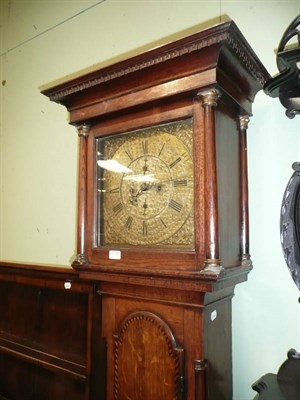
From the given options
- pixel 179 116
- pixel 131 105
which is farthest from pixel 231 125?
pixel 131 105

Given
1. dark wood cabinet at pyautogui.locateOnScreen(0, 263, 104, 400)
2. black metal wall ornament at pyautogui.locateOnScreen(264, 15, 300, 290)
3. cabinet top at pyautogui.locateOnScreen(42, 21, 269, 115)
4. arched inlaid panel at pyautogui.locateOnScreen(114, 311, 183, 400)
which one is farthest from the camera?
dark wood cabinet at pyautogui.locateOnScreen(0, 263, 104, 400)

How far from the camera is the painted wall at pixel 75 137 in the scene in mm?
1233

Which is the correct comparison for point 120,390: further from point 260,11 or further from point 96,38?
point 96,38

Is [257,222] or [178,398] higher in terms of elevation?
[257,222]

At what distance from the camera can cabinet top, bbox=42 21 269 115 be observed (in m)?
0.93

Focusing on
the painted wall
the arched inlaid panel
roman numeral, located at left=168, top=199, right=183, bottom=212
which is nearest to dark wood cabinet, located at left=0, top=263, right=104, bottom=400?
the painted wall

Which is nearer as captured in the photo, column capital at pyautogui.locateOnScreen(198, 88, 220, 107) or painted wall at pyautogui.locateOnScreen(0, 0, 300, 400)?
column capital at pyautogui.locateOnScreen(198, 88, 220, 107)

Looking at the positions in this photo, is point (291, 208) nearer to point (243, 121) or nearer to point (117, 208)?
point (243, 121)

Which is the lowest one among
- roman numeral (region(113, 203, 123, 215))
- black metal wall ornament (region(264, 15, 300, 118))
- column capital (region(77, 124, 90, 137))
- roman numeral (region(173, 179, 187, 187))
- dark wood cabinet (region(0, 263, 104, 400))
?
dark wood cabinet (region(0, 263, 104, 400))

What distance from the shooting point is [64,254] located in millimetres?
1825

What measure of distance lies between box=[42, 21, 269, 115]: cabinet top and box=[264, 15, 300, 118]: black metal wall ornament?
8 cm

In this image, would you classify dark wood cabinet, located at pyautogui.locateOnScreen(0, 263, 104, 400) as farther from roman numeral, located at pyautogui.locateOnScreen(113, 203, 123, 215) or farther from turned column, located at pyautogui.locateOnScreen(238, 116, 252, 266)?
turned column, located at pyautogui.locateOnScreen(238, 116, 252, 266)

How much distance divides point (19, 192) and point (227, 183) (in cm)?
149

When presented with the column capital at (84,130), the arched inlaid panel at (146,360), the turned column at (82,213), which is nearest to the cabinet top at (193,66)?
the column capital at (84,130)
